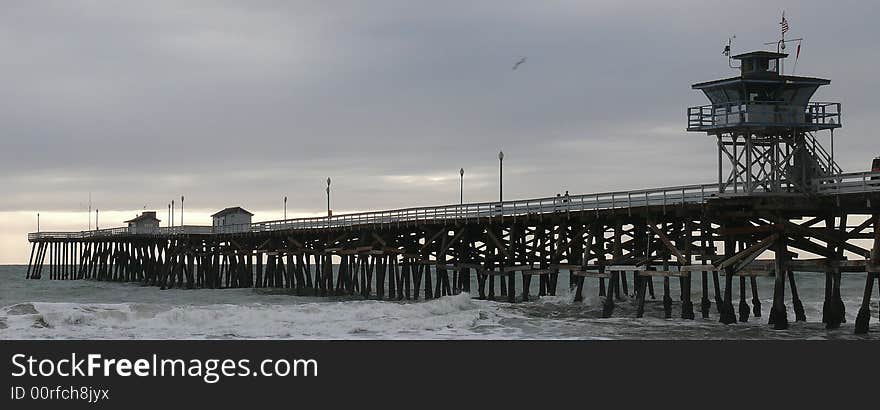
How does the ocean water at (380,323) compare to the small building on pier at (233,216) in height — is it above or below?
below

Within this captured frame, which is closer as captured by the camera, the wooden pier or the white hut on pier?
the wooden pier

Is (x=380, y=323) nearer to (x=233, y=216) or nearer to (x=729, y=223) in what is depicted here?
(x=729, y=223)

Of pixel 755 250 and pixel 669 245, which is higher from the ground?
pixel 669 245

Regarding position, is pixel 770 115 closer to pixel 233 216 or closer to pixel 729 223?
pixel 729 223

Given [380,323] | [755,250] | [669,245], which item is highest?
[669,245]

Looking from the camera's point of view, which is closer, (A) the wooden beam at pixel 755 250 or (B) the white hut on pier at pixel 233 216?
(A) the wooden beam at pixel 755 250

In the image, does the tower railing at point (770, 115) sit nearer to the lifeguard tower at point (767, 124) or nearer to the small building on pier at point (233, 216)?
the lifeguard tower at point (767, 124)

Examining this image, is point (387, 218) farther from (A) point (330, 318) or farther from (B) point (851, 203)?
(B) point (851, 203)

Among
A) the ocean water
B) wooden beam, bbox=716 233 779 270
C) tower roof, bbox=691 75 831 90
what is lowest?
the ocean water

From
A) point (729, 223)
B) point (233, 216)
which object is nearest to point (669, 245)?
point (729, 223)

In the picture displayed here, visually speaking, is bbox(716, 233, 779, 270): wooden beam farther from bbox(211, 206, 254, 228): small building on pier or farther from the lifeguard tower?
bbox(211, 206, 254, 228): small building on pier

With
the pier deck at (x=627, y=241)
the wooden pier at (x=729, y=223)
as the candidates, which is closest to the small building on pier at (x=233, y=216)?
the pier deck at (x=627, y=241)

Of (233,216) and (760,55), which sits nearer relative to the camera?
(760,55)

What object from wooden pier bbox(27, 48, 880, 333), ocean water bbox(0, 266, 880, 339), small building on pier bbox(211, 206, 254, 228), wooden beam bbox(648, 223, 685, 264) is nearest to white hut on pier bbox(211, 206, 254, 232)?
small building on pier bbox(211, 206, 254, 228)
